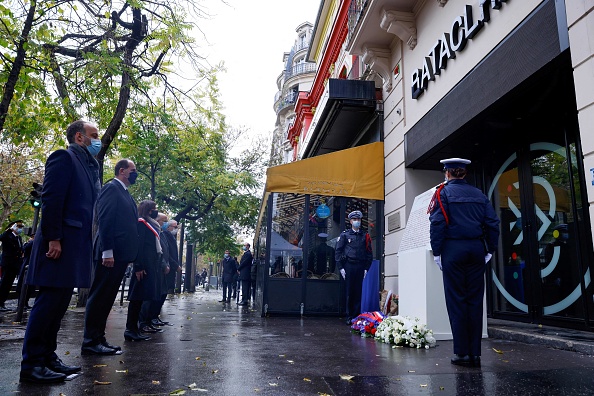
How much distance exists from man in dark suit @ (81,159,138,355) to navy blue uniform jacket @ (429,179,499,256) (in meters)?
3.22

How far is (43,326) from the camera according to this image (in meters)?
3.49

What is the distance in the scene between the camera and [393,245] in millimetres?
9391

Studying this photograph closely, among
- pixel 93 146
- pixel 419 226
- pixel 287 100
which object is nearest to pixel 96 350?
pixel 93 146

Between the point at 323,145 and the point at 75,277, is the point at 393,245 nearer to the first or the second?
the point at 323,145

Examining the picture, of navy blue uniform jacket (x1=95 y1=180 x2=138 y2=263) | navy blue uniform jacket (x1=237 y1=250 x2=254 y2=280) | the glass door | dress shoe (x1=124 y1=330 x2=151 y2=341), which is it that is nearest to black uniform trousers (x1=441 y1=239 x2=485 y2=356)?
the glass door

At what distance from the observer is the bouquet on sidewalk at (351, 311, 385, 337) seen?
653cm

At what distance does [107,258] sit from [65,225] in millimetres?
908

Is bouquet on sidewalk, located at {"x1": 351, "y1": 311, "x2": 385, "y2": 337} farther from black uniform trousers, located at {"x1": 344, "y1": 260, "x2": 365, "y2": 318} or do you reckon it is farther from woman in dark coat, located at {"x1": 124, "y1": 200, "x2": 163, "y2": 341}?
woman in dark coat, located at {"x1": 124, "y1": 200, "x2": 163, "y2": 341}

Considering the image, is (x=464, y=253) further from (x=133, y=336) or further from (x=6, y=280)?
(x=6, y=280)

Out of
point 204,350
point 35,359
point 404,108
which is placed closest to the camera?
point 35,359

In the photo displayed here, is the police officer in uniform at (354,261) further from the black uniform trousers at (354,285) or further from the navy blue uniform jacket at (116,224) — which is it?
the navy blue uniform jacket at (116,224)

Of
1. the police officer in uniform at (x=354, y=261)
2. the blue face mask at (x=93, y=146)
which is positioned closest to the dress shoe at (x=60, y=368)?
the blue face mask at (x=93, y=146)

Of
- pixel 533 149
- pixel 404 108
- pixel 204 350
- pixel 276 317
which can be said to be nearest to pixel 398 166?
pixel 404 108

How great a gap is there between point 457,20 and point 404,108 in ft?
8.24
